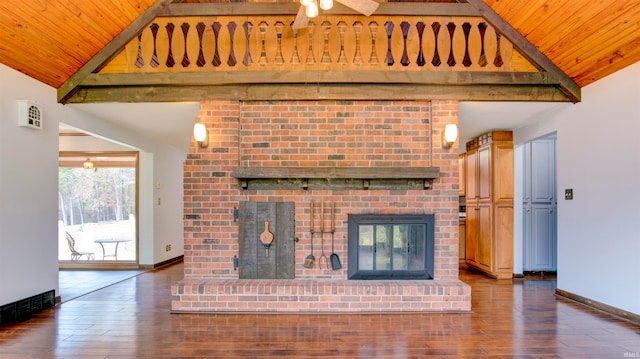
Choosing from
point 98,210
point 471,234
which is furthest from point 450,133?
point 98,210

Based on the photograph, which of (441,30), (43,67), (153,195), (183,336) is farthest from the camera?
(153,195)

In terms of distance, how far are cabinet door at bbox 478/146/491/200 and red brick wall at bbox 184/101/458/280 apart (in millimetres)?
1873

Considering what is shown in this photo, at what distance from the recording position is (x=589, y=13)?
3051 mm

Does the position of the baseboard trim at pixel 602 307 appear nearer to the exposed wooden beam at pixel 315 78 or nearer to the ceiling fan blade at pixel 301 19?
the exposed wooden beam at pixel 315 78

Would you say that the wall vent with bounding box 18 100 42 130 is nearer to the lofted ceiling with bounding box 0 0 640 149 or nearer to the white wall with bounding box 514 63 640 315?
the lofted ceiling with bounding box 0 0 640 149

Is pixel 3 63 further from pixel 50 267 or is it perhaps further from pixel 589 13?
pixel 589 13

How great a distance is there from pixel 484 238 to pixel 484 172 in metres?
1.03

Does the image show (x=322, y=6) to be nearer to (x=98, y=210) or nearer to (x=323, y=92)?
(x=323, y=92)

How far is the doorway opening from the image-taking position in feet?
19.6

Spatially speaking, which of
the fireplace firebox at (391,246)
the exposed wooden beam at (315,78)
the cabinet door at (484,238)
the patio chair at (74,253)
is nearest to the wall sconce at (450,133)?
the exposed wooden beam at (315,78)

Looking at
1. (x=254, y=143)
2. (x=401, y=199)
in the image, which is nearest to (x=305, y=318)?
(x=401, y=199)

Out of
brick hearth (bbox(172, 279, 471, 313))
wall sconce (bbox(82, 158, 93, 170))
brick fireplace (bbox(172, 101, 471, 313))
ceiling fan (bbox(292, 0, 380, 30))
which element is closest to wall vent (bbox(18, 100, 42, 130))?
brick fireplace (bbox(172, 101, 471, 313))

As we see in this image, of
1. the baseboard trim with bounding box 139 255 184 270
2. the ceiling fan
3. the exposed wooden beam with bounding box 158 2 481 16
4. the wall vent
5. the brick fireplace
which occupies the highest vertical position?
the exposed wooden beam with bounding box 158 2 481 16

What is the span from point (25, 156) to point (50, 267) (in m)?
1.23
